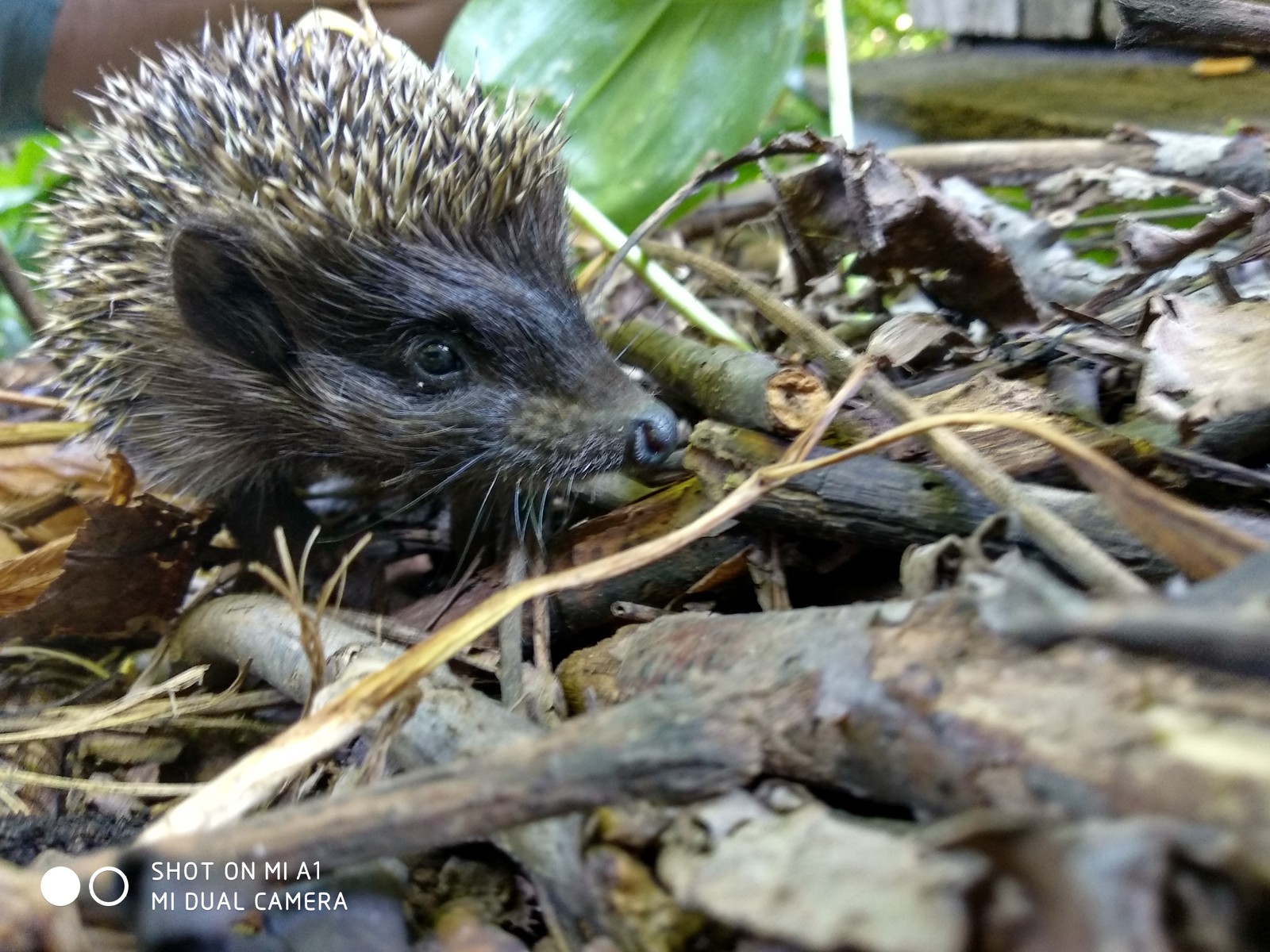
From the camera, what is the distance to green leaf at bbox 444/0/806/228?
138 inches

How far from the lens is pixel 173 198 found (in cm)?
243

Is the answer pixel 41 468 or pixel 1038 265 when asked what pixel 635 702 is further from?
pixel 41 468

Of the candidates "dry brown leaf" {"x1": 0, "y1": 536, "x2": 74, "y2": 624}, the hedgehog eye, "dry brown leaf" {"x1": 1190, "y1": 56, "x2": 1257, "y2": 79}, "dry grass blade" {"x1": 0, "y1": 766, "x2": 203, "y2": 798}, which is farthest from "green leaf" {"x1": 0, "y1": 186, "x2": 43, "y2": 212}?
"dry brown leaf" {"x1": 1190, "y1": 56, "x2": 1257, "y2": 79}

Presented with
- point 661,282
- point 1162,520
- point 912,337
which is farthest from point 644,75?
point 1162,520

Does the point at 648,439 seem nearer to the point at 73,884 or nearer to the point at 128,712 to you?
the point at 128,712

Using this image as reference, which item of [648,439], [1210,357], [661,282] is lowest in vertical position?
[648,439]

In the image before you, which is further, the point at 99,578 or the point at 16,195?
the point at 16,195

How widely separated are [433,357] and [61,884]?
141cm

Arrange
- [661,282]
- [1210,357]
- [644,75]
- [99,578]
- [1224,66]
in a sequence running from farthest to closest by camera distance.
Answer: [1224,66]
[644,75]
[661,282]
[99,578]
[1210,357]

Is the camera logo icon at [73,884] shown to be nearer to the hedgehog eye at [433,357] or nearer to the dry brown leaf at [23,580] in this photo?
the dry brown leaf at [23,580]

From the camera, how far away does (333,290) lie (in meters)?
2.31

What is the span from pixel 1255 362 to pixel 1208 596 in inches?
32.8

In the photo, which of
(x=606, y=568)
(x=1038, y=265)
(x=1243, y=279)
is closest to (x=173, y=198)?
(x=606, y=568)

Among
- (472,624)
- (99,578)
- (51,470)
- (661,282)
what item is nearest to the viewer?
(472,624)
